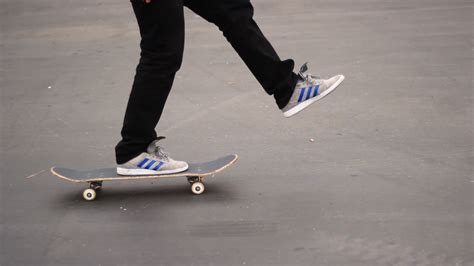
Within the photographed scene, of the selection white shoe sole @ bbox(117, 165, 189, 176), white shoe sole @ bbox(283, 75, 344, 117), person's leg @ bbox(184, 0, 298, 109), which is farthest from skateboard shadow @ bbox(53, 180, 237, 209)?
person's leg @ bbox(184, 0, 298, 109)

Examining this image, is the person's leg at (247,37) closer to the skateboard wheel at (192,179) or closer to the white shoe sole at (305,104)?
the white shoe sole at (305,104)

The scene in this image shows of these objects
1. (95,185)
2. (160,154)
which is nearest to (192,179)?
(160,154)

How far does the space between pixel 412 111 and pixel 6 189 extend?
108 inches

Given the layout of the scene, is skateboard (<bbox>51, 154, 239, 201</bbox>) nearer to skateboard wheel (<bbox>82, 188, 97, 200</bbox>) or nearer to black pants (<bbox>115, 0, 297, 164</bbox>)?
skateboard wheel (<bbox>82, 188, 97, 200</bbox>)

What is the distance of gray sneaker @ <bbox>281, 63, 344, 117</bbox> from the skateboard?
1.41 ft

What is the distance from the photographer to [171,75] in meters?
4.64

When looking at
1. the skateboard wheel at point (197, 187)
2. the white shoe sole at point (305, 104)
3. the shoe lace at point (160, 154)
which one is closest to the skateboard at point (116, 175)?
the skateboard wheel at point (197, 187)

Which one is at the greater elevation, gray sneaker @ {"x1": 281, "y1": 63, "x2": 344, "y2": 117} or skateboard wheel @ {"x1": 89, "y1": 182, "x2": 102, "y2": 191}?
gray sneaker @ {"x1": 281, "y1": 63, "x2": 344, "y2": 117}

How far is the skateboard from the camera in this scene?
189 inches

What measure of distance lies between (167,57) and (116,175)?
0.76 metres

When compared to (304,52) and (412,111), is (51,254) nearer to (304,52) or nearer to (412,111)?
(412,111)

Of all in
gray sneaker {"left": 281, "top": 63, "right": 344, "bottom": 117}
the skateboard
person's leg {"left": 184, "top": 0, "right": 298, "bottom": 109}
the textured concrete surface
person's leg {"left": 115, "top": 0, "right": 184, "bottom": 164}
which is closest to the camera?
the textured concrete surface

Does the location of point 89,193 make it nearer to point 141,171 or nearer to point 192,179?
point 141,171

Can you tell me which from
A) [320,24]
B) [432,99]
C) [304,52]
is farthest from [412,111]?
[320,24]
